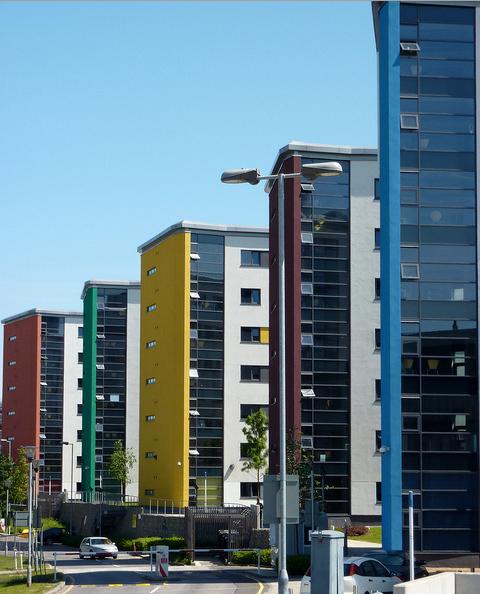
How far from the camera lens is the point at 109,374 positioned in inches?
4508

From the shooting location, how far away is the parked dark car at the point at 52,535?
280ft

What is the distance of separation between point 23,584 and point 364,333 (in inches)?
1107

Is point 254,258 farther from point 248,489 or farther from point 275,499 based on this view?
point 275,499

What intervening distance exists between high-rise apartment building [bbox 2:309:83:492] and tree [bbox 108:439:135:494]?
18.8m

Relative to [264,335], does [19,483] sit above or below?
below

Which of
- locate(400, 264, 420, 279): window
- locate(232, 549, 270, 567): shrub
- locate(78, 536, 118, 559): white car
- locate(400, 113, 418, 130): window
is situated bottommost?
locate(78, 536, 118, 559): white car

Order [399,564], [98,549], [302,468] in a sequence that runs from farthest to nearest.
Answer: [98,549] < [302,468] < [399,564]

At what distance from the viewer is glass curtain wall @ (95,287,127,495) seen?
113 meters

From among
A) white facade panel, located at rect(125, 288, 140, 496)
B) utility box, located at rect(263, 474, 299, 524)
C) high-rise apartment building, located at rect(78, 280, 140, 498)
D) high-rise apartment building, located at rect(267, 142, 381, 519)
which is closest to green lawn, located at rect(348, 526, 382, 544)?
high-rise apartment building, located at rect(267, 142, 381, 519)

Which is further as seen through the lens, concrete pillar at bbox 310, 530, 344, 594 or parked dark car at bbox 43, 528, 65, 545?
parked dark car at bbox 43, 528, 65, 545

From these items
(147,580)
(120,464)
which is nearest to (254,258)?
(120,464)

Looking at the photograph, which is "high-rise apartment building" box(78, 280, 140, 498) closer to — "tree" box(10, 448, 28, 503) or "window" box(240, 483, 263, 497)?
"tree" box(10, 448, 28, 503)

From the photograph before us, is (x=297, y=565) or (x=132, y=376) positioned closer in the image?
(x=297, y=565)

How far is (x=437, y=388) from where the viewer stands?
4766 cm
